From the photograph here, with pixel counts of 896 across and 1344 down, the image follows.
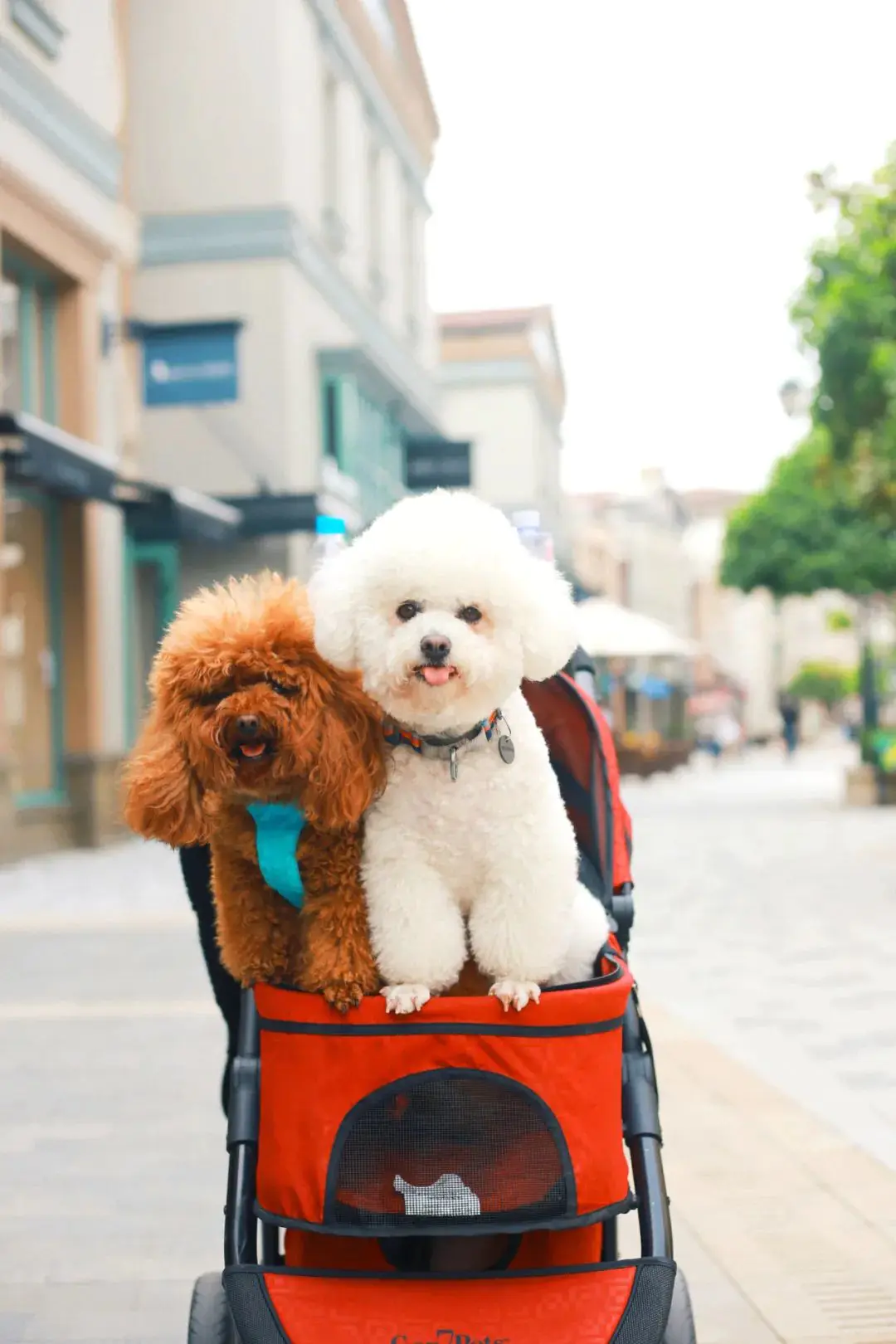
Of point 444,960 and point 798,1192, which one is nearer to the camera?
point 444,960

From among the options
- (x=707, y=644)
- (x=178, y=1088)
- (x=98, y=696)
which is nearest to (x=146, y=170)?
(x=98, y=696)

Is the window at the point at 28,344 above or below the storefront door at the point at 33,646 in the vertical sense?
above

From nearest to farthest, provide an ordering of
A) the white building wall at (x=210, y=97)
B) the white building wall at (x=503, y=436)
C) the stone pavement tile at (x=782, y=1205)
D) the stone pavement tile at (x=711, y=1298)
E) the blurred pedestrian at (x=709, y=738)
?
1. the stone pavement tile at (x=711, y=1298)
2. the stone pavement tile at (x=782, y=1205)
3. the white building wall at (x=210, y=97)
4. the white building wall at (x=503, y=436)
5. the blurred pedestrian at (x=709, y=738)

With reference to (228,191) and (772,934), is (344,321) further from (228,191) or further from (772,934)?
(772,934)

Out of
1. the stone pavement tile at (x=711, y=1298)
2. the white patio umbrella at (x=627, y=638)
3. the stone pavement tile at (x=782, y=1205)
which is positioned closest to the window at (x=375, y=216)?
the white patio umbrella at (x=627, y=638)

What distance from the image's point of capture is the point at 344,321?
63.6 feet

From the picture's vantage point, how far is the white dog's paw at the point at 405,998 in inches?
89.8

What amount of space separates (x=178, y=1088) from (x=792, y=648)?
9627 cm

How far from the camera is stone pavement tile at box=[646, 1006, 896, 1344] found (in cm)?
313

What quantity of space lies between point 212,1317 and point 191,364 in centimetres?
1198

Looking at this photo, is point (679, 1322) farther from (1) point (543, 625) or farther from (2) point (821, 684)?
(2) point (821, 684)

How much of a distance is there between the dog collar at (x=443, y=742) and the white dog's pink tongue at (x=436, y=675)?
0.17m

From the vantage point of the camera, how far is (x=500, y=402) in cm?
3747

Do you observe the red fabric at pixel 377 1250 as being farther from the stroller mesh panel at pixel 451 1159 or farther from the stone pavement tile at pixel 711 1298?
the stone pavement tile at pixel 711 1298
